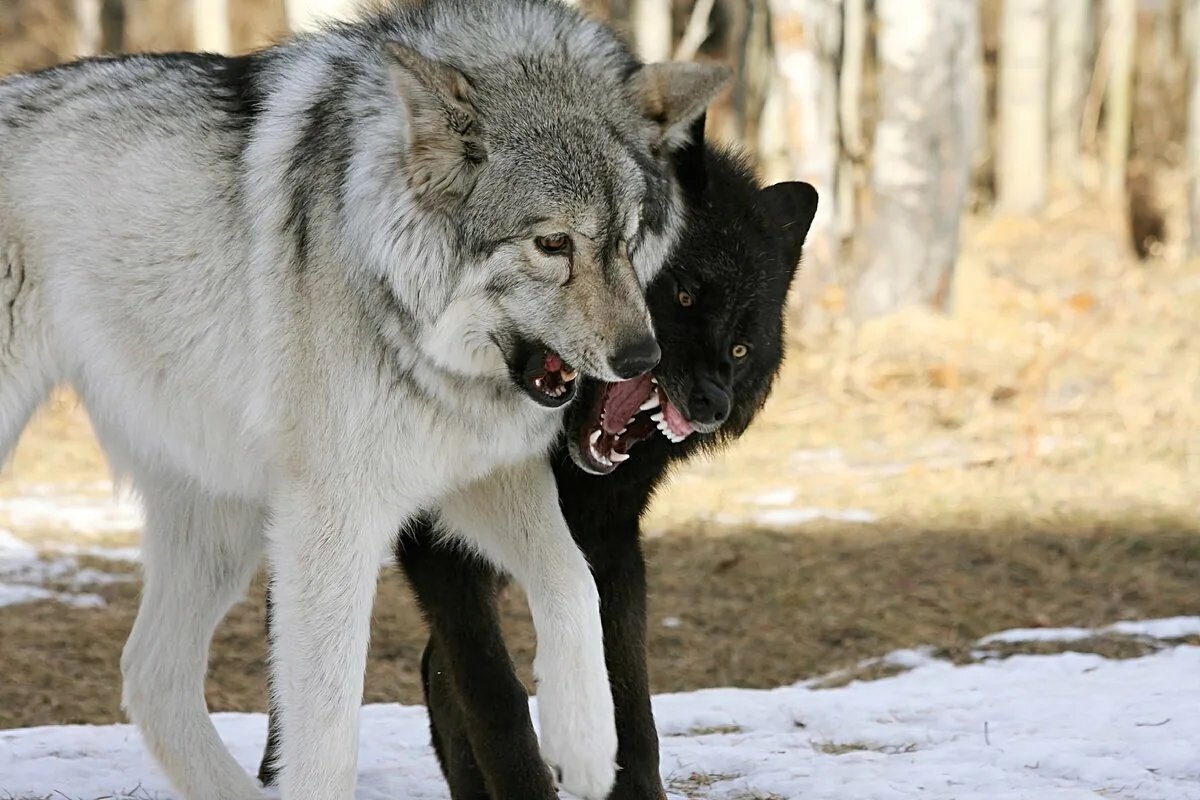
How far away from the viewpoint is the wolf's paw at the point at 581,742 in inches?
141

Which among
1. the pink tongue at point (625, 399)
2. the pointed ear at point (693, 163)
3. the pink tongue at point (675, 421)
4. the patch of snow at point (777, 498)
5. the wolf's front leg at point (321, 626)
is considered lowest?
the patch of snow at point (777, 498)

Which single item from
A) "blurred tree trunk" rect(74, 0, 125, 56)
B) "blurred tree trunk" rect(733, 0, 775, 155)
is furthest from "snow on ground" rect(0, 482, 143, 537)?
"blurred tree trunk" rect(733, 0, 775, 155)

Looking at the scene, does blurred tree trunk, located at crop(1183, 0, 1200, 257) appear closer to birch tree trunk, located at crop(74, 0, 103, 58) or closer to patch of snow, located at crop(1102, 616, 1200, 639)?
patch of snow, located at crop(1102, 616, 1200, 639)

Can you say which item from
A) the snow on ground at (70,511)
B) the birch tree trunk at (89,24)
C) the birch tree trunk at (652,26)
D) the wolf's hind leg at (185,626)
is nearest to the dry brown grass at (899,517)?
the snow on ground at (70,511)

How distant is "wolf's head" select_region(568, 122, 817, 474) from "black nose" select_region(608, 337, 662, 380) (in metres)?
0.48

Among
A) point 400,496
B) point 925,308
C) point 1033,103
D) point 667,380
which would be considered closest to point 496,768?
point 400,496

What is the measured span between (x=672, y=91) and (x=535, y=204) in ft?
1.71

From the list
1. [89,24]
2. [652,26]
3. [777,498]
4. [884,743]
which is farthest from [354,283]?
[89,24]

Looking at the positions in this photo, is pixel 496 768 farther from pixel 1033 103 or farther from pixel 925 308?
pixel 1033 103

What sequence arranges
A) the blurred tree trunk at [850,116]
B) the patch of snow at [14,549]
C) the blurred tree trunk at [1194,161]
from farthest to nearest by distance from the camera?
the blurred tree trunk at [1194,161], the blurred tree trunk at [850,116], the patch of snow at [14,549]

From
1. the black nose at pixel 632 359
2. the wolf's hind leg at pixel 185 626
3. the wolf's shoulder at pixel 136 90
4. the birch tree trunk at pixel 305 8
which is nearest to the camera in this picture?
the black nose at pixel 632 359

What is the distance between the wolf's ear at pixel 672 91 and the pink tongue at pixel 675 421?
68cm

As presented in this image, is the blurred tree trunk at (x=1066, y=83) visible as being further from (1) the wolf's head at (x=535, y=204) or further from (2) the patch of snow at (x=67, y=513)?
(1) the wolf's head at (x=535, y=204)

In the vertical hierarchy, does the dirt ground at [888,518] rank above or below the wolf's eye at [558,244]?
below
